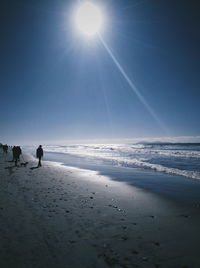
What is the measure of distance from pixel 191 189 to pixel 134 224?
7.40m

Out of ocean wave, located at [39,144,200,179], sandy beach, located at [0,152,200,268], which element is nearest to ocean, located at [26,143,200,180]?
ocean wave, located at [39,144,200,179]

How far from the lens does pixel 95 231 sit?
6.34 meters

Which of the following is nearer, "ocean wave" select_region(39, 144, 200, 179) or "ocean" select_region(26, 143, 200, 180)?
"ocean wave" select_region(39, 144, 200, 179)

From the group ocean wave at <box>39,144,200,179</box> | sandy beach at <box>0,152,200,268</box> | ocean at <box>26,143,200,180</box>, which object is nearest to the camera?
sandy beach at <box>0,152,200,268</box>

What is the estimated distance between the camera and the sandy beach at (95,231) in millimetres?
4785

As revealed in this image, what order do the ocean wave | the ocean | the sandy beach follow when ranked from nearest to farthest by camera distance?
the sandy beach → the ocean wave → the ocean

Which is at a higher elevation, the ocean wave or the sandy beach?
the ocean wave

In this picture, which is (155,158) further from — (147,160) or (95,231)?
(95,231)

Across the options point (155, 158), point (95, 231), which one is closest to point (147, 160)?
point (155, 158)

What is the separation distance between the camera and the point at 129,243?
5637 millimetres

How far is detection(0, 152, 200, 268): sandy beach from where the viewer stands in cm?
479

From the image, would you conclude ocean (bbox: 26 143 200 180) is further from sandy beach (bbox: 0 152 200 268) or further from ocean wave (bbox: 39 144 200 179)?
sandy beach (bbox: 0 152 200 268)

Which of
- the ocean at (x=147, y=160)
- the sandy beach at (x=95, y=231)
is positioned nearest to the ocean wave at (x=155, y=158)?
the ocean at (x=147, y=160)

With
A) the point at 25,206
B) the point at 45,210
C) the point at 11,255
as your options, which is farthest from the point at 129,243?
the point at 25,206
